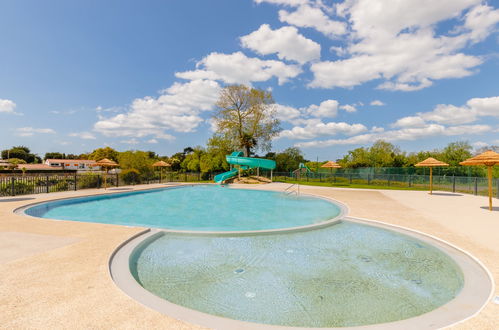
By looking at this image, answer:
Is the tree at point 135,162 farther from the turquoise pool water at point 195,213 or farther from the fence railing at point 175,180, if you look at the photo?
the turquoise pool water at point 195,213

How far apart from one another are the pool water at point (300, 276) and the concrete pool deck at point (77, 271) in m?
0.65

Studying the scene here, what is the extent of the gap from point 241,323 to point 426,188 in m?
21.1

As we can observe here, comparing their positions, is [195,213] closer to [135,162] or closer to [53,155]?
[135,162]

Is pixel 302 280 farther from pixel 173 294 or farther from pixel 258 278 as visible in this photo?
pixel 173 294

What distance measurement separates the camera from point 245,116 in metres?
28.5

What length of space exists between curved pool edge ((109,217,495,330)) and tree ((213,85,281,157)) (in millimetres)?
24083

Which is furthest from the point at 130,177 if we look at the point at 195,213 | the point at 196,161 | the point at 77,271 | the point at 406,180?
the point at 406,180

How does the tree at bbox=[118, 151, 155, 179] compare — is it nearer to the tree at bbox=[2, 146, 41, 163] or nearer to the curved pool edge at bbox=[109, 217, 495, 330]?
the curved pool edge at bbox=[109, 217, 495, 330]

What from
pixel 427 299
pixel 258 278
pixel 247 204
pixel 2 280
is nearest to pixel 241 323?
pixel 258 278

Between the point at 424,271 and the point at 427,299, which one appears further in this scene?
the point at 424,271

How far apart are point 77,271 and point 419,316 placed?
4.64 m

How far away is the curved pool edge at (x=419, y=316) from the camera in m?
2.70

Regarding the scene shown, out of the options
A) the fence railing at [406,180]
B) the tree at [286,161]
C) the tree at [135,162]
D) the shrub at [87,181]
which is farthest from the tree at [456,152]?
the shrub at [87,181]

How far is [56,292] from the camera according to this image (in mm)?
3180
